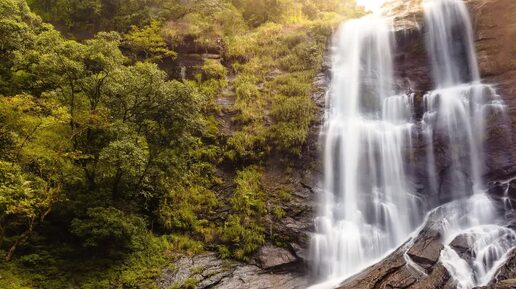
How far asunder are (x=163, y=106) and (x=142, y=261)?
5225 mm

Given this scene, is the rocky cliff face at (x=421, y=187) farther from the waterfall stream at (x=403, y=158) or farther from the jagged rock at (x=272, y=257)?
the waterfall stream at (x=403, y=158)

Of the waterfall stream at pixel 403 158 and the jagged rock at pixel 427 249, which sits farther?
the waterfall stream at pixel 403 158

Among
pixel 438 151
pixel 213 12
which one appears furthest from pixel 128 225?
pixel 213 12

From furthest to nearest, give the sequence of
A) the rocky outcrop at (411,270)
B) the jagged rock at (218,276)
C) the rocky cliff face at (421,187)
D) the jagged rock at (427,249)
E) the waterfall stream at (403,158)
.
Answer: the waterfall stream at (403,158) → the jagged rock at (427,249) → the jagged rock at (218,276) → the rocky cliff face at (421,187) → the rocky outcrop at (411,270)

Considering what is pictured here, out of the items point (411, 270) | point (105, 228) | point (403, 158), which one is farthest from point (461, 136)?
point (105, 228)

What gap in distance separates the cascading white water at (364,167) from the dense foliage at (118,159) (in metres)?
1.80

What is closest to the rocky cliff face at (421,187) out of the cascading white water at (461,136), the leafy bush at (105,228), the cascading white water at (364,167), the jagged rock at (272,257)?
the jagged rock at (272,257)

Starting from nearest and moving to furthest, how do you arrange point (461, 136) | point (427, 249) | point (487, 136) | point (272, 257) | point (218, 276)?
1. point (218, 276)
2. point (427, 249)
3. point (272, 257)
4. point (487, 136)
5. point (461, 136)

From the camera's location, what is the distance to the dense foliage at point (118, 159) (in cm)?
1122

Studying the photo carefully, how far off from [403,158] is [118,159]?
1151cm

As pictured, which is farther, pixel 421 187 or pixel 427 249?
pixel 421 187

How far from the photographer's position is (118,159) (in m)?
11.3

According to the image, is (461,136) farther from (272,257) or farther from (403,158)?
(272,257)

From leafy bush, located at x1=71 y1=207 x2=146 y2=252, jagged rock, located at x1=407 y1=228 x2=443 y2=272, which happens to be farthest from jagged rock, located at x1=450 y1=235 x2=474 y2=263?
leafy bush, located at x1=71 y1=207 x2=146 y2=252
